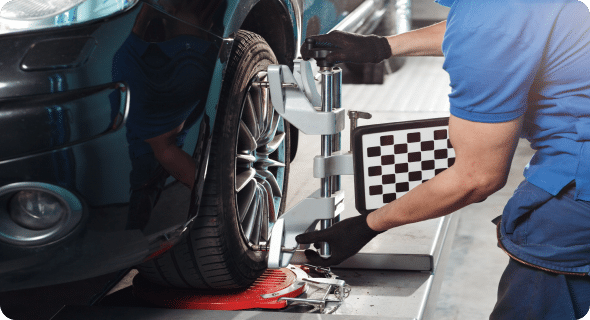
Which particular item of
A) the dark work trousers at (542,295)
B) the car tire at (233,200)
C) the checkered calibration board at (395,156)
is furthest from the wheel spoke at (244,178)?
the dark work trousers at (542,295)

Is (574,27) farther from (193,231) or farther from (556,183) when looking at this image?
(193,231)

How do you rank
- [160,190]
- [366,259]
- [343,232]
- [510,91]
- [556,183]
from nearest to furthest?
[510,91] → [556,183] → [160,190] → [343,232] → [366,259]

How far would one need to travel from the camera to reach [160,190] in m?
1.50

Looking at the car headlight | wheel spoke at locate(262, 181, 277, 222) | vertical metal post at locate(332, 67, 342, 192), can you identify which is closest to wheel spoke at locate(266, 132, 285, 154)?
wheel spoke at locate(262, 181, 277, 222)

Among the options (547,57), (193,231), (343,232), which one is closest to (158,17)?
(193,231)

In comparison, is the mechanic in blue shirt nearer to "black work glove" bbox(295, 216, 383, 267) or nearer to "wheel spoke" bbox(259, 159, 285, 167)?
"black work glove" bbox(295, 216, 383, 267)

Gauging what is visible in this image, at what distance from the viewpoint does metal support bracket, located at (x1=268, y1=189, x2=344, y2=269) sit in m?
1.86

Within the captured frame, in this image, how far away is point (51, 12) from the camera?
4.49 feet

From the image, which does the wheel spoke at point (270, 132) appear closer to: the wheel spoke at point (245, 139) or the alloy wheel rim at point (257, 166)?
the alloy wheel rim at point (257, 166)

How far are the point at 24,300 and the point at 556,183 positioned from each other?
157 cm

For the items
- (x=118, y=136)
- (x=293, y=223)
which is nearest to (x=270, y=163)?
(x=293, y=223)

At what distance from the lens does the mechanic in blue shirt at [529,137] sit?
4.00 feet

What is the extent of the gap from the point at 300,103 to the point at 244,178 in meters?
0.28

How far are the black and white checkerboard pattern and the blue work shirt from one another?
0.44 metres
